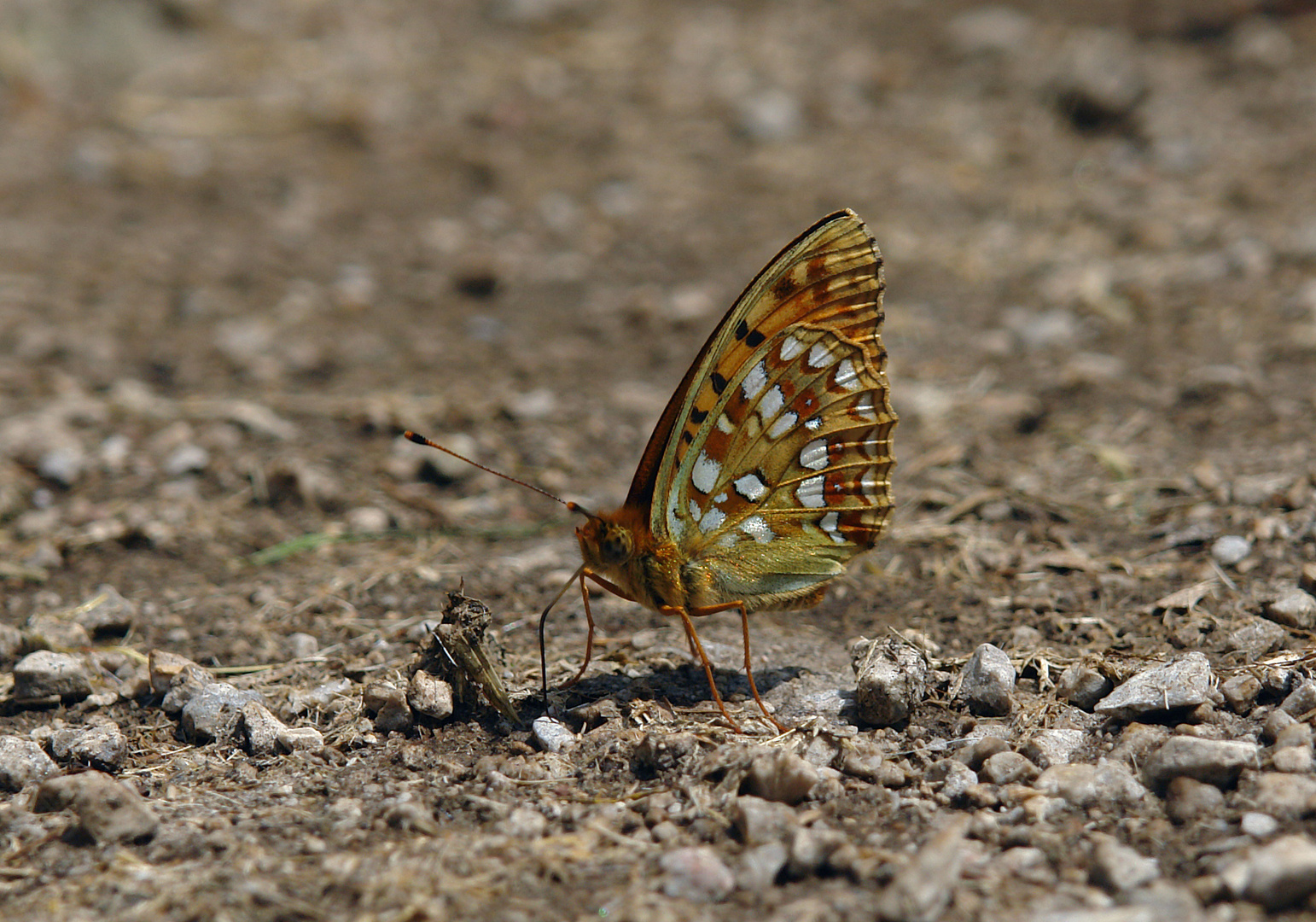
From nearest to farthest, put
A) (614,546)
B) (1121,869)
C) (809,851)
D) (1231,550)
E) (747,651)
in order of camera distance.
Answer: (1121,869), (809,851), (747,651), (614,546), (1231,550)

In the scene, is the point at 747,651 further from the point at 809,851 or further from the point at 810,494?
the point at 809,851

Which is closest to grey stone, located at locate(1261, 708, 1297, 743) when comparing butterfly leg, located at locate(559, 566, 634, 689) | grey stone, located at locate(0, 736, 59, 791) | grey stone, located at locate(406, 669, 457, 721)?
butterfly leg, located at locate(559, 566, 634, 689)

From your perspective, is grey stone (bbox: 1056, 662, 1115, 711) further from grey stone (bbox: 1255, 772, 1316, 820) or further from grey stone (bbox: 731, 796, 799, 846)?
grey stone (bbox: 731, 796, 799, 846)

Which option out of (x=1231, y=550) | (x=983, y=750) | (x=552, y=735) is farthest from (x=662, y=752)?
(x=1231, y=550)

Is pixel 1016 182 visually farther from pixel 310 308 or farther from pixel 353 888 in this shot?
pixel 353 888

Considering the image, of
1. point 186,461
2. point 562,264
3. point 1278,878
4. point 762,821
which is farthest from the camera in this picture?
point 562,264

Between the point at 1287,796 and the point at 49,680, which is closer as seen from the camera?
the point at 1287,796

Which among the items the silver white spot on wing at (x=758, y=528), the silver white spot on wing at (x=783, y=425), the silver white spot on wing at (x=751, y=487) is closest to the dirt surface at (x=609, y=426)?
the silver white spot on wing at (x=758, y=528)
